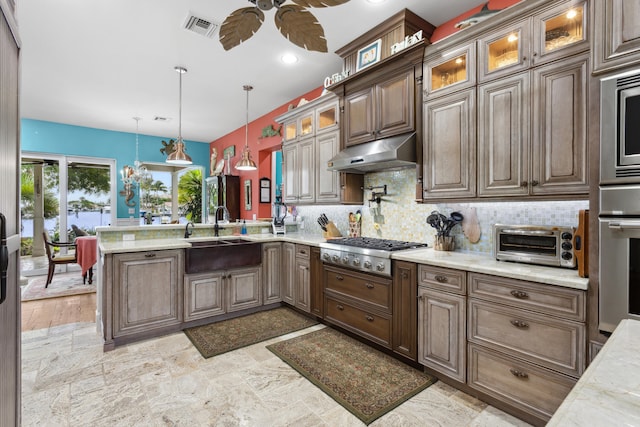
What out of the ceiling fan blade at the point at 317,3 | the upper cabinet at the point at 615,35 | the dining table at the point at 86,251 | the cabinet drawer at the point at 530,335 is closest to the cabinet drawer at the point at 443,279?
the cabinet drawer at the point at 530,335

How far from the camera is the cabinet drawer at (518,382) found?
1775 mm

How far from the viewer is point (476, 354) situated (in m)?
2.11

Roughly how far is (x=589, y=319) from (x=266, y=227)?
3.73 metres

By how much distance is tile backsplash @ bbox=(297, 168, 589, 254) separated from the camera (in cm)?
230

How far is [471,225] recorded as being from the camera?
107 inches

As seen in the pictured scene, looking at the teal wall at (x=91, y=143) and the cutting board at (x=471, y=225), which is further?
the teal wall at (x=91, y=143)

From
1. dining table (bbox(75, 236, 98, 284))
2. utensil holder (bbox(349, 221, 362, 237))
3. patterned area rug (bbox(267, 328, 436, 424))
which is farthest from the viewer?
dining table (bbox(75, 236, 98, 284))

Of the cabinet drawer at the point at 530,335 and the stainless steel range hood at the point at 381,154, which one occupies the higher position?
the stainless steel range hood at the point at 381,154

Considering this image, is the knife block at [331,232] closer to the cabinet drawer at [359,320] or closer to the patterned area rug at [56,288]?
the cabinet drawer at [359,320]

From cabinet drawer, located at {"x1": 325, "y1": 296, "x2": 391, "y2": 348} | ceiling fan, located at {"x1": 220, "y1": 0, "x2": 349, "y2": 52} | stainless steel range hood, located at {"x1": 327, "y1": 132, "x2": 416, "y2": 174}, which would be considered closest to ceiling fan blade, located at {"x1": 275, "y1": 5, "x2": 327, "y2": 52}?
ceiling fan, located at {"x1": 220, "y1": 0, "x2": 349, "y2": 52}

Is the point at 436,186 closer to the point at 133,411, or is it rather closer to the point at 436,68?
the point at 436,68

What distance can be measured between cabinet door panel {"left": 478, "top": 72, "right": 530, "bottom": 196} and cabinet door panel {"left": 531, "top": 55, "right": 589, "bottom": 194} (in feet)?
0.21

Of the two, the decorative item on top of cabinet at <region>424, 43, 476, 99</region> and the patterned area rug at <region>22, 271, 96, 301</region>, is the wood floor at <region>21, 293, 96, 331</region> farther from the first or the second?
the decorative item on top of cabinet at <region>424, 43, 476, 99</region>

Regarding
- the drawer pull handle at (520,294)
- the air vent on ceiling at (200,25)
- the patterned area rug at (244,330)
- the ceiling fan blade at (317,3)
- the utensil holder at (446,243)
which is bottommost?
the patterned area rug at (244,330)
